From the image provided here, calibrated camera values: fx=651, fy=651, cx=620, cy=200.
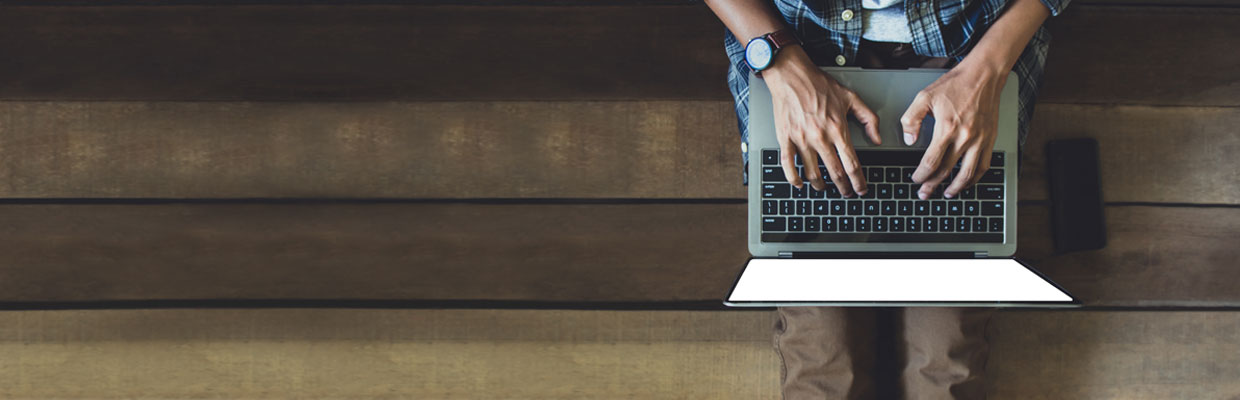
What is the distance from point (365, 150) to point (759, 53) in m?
0.57

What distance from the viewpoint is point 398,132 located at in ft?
3.07

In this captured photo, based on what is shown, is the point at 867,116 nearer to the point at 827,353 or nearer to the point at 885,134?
the point at 885,134

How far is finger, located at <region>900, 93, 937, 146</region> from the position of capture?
689mm

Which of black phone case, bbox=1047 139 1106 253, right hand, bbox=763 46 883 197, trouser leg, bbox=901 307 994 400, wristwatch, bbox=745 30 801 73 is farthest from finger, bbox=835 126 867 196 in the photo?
black phone case, bbox=1047 139 1106 253

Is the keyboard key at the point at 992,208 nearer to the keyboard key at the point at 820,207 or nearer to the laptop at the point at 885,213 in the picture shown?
the laptop at the point at 885,213

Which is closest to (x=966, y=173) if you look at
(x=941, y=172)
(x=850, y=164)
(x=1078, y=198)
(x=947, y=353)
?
(x=941, y=172)

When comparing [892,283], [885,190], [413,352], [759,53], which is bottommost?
[413,352]

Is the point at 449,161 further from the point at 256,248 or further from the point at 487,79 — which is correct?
the point at 256,248

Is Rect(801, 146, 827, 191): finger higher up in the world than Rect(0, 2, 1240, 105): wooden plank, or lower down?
lower down

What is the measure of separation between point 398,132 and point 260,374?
1.34ft

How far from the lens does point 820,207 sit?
0.74 m

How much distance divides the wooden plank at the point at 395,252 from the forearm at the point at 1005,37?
36 centimetres

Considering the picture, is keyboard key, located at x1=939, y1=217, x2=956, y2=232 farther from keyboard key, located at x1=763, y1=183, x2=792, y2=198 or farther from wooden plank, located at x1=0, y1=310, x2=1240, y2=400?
wooden plank, located at x1=0, y1=310, x2=1240, y2=400

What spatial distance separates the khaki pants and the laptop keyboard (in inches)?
4.1
